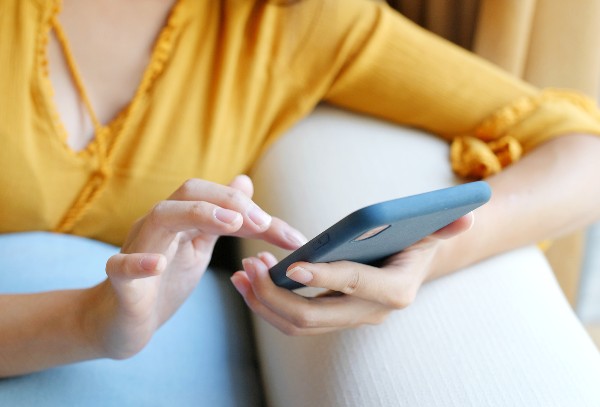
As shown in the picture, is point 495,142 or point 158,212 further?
point 495,142

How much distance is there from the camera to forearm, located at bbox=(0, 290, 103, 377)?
650 mm

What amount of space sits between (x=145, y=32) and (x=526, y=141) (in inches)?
19.4

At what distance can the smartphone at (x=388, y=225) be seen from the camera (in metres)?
0.46

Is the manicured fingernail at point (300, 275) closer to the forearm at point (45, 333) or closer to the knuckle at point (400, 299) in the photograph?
the knuckle at point (400, 299)

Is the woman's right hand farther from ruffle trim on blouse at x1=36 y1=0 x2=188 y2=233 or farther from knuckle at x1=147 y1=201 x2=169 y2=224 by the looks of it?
ruffle trim on blouse at x1=36 y1=0 x2=188 y2=233

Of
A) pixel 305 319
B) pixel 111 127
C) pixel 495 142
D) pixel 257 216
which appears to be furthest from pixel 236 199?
pixel 495 142

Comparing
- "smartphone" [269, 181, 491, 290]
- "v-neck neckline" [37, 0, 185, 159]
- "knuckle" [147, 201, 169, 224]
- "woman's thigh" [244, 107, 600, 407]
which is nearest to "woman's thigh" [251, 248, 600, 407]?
"woman's thigh" [244, 107, 600, 407]

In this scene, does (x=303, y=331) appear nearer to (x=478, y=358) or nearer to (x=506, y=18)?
(x=478, y=358)

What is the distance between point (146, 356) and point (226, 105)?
322 millimetres

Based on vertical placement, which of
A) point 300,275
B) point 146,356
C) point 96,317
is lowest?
point 146,356

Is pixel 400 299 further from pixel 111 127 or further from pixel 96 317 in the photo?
pixel 111 127

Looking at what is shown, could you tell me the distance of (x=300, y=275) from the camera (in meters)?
0.54

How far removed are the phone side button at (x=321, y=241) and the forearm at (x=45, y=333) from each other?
0.25 meters

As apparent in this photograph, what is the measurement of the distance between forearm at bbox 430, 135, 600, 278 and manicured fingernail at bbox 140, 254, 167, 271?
1.02ft
